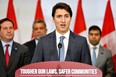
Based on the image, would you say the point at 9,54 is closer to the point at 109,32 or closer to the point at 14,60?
the point at 14,60

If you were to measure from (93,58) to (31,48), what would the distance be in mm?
901

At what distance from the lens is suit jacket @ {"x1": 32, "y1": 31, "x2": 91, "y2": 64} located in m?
2.03

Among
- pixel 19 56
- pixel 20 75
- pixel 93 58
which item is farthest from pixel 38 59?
pixel 93 58

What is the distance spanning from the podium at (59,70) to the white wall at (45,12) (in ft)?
10.2

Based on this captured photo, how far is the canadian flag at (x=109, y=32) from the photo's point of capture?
464 cm

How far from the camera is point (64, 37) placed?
6.79ft

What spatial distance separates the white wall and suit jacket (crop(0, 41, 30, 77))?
197 centimetres

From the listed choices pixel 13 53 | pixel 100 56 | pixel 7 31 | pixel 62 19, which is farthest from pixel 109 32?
pixel 62 19

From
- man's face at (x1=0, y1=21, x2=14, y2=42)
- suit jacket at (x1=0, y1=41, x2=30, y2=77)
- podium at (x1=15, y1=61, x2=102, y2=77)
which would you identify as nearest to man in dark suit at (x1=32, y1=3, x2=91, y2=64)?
podium at (x1=15, y1=61, x2=102, y2=77)

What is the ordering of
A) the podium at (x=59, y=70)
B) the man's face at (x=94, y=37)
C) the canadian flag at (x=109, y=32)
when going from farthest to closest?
the canadian flag at (x=109, y=32)
the man's face at (x=94, y=37)
the podium at (x=59, y=70)

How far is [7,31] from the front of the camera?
9.73 feet

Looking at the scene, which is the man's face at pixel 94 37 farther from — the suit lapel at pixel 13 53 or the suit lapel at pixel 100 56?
the suit lapel at pixel 13 53

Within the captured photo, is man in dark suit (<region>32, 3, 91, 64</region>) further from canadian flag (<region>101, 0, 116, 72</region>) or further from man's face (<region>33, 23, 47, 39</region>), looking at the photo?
canadian flag (<region>101, 0, 116, 72</region>)

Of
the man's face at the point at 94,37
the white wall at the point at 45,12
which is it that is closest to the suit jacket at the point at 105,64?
the man's face at the point at 94,37
